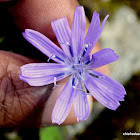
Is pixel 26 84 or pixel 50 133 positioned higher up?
pixel 26 84

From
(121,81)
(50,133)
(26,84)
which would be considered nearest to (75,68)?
(26,84)

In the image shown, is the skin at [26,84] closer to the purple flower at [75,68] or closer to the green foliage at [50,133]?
the purple flower at [75,68]

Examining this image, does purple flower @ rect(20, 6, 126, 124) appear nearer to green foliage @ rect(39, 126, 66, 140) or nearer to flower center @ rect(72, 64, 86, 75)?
flower center @ rect(72, 64, 86, 75)

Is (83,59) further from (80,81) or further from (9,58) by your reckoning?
(9,58)

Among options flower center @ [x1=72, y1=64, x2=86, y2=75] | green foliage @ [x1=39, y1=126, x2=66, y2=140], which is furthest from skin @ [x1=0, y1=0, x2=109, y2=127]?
green foliage @ [x1=39, y1=126, x2=66, y2=140]

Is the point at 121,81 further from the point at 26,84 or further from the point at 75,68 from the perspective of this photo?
the point at 26,84
